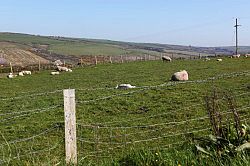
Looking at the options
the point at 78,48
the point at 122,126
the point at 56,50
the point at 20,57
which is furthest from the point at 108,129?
the point at 78,48

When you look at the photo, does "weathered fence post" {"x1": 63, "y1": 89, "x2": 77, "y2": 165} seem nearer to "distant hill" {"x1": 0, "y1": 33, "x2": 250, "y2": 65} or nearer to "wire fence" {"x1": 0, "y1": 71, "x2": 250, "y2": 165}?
"wire fence" {"x1": 0, "y1": 71, "x2": 250, "y2": 165}

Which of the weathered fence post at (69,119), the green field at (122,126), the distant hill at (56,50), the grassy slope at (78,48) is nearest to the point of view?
the green field at (122,126)

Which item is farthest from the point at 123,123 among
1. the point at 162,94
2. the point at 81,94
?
the point at 81,94

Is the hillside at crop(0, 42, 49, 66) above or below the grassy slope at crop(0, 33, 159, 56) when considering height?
below

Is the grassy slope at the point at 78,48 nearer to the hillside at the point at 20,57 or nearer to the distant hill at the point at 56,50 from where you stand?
the distant hill at the point at 56,50

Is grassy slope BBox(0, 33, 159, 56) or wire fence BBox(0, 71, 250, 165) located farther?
grassy slope BBox(0, 33, 159, 56)

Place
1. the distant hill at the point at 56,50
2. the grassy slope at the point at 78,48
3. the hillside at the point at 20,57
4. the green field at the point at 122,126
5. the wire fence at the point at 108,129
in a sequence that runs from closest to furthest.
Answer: the green field at the point at 122,126, the wire fence at the point at 108,129, the hillside at the point at 20,57, the distant hill at the point at 56,50, the grassy slope at the point at 78,48

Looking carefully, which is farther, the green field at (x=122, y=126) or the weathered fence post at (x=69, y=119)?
the weathered fence post at (x=69, y=119)

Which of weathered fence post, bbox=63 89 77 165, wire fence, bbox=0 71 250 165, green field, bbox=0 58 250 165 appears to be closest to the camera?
green field, bbox=0 58 250 165

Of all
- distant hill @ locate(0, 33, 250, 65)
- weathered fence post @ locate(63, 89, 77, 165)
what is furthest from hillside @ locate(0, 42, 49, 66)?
weathered fence post @ locate(63, 89, 77, 165)

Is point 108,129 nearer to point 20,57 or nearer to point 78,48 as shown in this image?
point 20,57

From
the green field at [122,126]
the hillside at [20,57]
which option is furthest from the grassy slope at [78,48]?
the green field at [122,126]

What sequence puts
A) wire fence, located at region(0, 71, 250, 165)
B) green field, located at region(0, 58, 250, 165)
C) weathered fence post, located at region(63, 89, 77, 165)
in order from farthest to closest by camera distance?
wire fence, located at region(0, 71, 250, 165), weathered fence post, located at region(63, 89, 77, 165), green field, located at region(0, 58, 250, 165)

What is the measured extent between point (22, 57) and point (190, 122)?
201 ft
